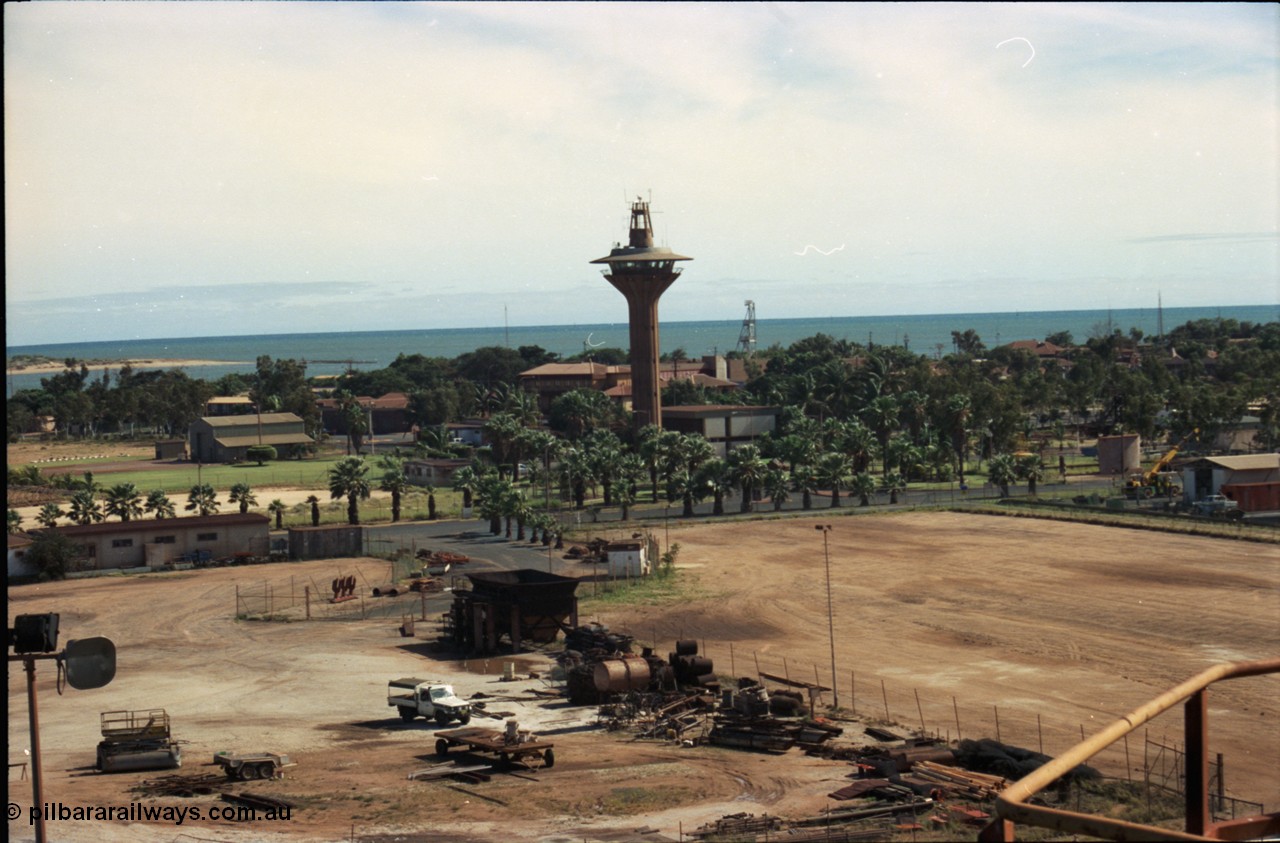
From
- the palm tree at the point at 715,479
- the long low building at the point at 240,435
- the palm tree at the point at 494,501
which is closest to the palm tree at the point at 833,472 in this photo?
the palm tree at the point at 715,479

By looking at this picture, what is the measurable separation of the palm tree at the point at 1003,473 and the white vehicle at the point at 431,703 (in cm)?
5693

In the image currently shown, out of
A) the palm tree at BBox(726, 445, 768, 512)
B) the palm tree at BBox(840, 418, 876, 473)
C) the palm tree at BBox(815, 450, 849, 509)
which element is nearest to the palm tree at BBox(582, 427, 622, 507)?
the palm tree at BBox(726, 445, 768, 512)

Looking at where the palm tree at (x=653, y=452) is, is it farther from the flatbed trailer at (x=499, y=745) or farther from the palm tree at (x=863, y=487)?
the flatbed trailer at (x=499, y=745)

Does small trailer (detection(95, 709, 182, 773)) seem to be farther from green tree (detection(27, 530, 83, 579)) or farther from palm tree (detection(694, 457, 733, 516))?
palm tree (detection(694, 457, 733, 516))

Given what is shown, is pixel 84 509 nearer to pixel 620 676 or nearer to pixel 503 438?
pixel 503 438

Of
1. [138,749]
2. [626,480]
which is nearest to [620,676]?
[138,749]

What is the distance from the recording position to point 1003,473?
286 feet

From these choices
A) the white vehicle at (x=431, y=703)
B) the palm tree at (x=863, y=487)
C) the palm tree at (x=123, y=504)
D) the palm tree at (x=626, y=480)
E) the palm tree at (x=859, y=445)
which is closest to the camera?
the white vehicle at (x=431, y=703)

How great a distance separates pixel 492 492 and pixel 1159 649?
137 feet

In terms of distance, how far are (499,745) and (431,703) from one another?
4999mm

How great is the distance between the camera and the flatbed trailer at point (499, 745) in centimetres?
3212

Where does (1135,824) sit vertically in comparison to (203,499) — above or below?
above

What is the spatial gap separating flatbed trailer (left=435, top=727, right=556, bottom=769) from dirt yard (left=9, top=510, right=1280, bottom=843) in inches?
25.6

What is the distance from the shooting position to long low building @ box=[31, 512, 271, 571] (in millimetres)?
68125
